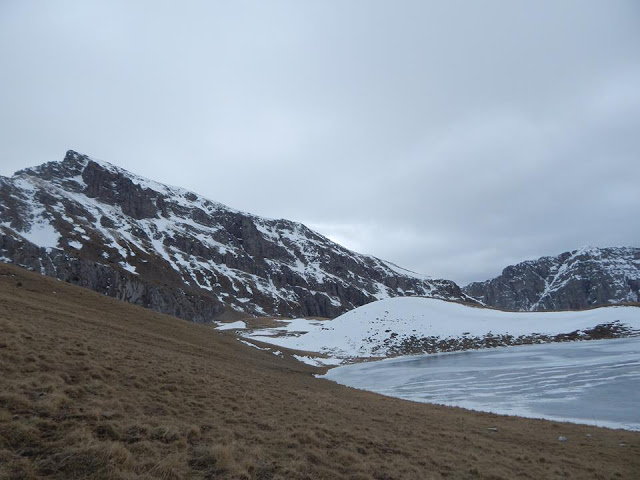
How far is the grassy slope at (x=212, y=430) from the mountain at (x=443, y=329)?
44355 millimetres

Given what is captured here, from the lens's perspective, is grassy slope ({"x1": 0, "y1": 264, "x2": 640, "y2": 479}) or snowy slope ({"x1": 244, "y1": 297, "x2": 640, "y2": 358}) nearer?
grassy slope ({"x1": 0, "y1": 264, "x2": 640, "y2": 479})

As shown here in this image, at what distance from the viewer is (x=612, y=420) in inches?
837

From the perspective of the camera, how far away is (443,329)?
7688 cm

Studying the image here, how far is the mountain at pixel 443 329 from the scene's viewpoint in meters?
71.0

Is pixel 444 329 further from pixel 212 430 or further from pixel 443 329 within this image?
pixel 212 430

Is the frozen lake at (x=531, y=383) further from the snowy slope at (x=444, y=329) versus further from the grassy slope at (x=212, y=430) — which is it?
the snowy slope at (x=444, y=329)

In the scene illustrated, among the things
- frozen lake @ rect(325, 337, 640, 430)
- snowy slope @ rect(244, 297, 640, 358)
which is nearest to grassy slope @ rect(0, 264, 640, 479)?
frozen lake @ rect(325, 337, 640, 430)

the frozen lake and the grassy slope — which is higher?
the grassy slope

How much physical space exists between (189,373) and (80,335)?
24.7ft

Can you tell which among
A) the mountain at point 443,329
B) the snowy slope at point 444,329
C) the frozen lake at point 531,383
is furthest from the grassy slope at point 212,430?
the snowy slope at point 444,329

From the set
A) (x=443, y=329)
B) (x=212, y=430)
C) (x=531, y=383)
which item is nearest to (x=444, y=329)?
(x=443, y=329)

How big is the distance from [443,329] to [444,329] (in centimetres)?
19

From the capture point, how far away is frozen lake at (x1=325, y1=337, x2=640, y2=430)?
2398 cm

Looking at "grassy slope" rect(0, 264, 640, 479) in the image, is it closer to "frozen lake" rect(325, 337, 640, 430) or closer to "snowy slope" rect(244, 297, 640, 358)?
"frozen lake" rect(325, 337, 640, 430)
